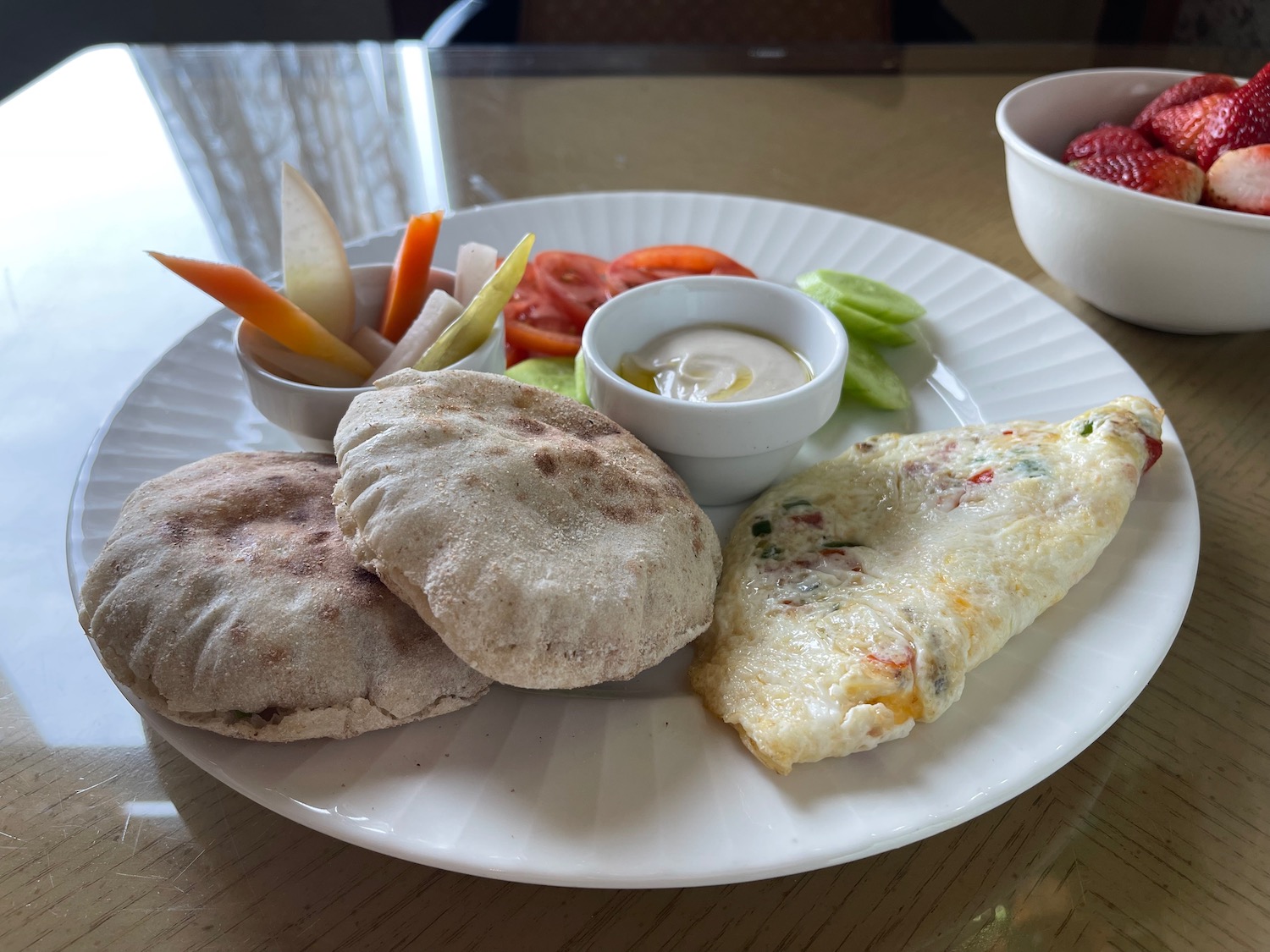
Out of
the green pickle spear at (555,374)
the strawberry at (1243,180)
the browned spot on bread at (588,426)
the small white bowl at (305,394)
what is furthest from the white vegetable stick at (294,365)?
the strawberry at (1243,180)

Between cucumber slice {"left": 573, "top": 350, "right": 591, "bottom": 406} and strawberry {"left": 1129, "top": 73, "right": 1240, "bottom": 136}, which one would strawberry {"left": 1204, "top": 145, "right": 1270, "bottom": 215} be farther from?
cucumber slice {"left": 573, "top": 350, "right": 591, "bottom": 406}

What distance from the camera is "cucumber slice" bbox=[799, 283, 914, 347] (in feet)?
9.96

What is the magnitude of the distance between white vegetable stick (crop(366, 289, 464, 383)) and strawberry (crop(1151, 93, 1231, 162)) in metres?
2.47

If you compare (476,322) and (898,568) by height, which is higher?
(476,322)

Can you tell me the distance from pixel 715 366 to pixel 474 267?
0.82 m

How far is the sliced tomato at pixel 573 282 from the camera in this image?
10.7 feet

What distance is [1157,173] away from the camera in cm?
284

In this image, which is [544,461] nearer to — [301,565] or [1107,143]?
[301,565]

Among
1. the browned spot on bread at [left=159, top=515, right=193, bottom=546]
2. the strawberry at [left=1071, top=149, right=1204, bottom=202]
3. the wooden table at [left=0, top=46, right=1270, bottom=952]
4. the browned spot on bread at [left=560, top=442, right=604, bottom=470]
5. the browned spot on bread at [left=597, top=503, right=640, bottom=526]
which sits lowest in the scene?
the wooden table at [left=0, top=46, right=1270, bottom=952]

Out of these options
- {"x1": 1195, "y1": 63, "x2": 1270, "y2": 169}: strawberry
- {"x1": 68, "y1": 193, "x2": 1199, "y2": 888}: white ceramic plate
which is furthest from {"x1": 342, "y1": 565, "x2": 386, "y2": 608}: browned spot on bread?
{"x1": 1195, "y1": 63, "x2": 1270, "y2": 169}: strawberry

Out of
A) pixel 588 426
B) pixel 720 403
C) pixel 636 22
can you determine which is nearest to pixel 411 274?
pixel 588 426

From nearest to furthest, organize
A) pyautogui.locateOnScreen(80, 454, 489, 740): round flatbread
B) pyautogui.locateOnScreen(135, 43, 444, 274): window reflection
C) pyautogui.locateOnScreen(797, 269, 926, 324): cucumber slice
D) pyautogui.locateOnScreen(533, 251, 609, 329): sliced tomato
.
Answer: pyautogui.locateOnScreen(80, 454, 489, 740): round flatbread
pyautogui.locateOnScreen(797, 269, 926, 324): cucumber slice
pyautogui.locateOnScreen(533, 251, 609, 329): sliced tomato
pyautogui.locateOnScreen(135, 43, 444, 274): window reflection

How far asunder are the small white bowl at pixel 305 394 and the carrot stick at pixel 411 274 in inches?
13.1

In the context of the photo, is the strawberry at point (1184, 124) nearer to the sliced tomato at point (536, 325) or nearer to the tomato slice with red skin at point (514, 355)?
the sliced tomato at point (536, 325)
